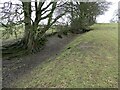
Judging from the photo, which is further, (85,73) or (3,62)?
(3,62)

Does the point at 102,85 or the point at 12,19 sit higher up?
the point at 12,19

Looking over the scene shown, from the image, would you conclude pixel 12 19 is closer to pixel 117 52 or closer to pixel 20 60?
pixel 20 60

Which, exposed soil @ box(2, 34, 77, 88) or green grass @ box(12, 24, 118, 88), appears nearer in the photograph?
green grass @ box(12, 24, 118, 88)

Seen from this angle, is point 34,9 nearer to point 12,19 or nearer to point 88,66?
point 12,19

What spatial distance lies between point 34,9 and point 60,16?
6.56 feet

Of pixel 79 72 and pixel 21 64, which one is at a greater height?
pixel 79 72

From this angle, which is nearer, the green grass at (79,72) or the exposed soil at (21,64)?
the green grass at (79,72)

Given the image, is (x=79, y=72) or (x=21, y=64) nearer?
(x=79, y=72)

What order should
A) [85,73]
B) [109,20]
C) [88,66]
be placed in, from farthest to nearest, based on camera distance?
[109,20] → [88,66] → [85,73]

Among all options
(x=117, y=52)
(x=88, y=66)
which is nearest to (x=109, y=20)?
(x=117, y=52)

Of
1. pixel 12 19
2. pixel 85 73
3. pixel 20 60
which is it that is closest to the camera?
pixel 85 73

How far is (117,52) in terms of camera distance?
53.0ft

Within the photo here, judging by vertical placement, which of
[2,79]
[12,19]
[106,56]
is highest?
[12,19]

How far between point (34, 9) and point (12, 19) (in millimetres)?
3073
